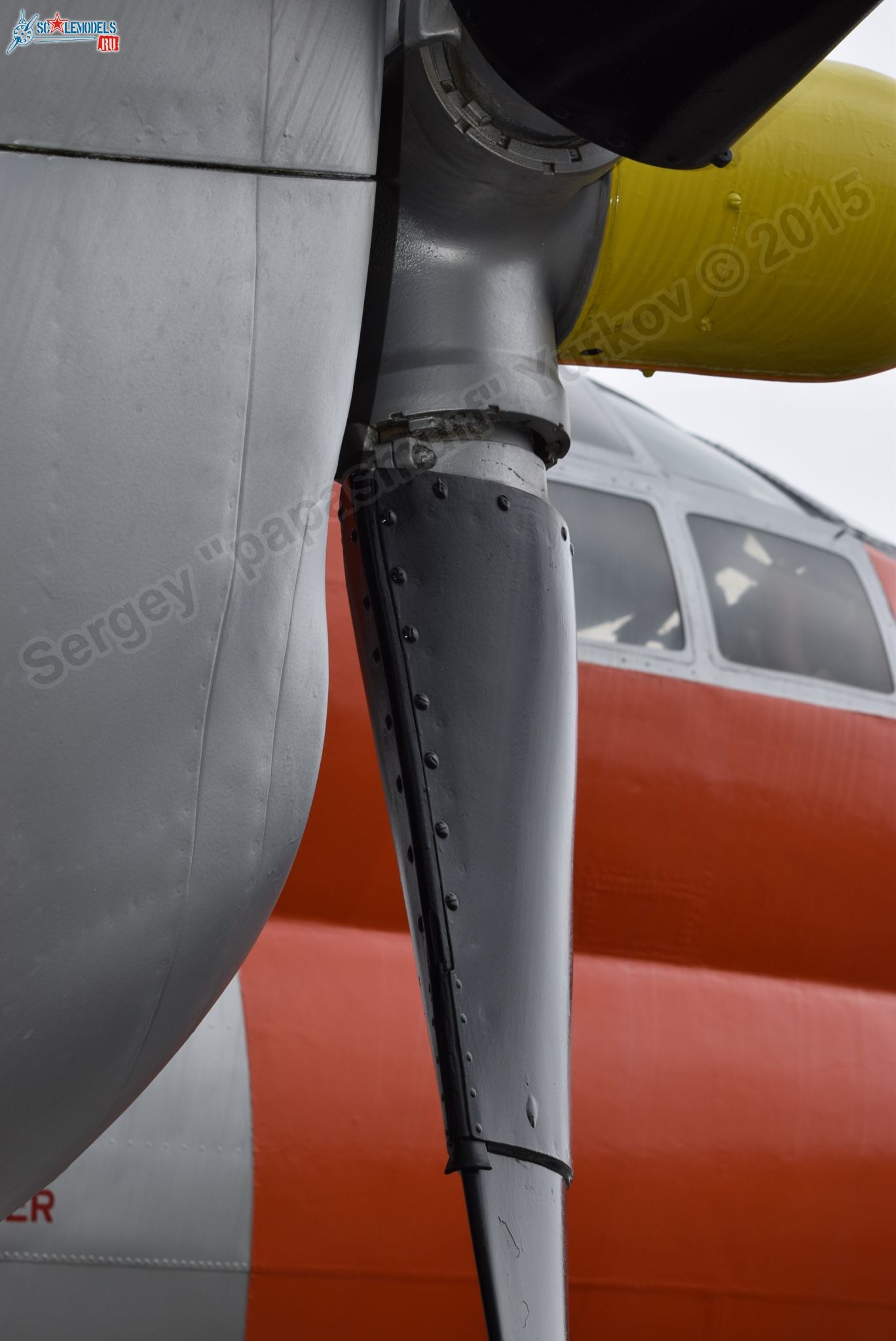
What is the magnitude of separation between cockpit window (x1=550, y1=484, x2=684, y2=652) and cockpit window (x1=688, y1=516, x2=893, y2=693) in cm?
19

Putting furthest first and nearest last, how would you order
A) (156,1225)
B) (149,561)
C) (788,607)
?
(788,607), (156,1225), (149,561)

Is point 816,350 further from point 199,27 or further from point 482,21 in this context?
point 199,27

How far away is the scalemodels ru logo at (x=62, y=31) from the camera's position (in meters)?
1.57

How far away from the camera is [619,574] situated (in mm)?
4660

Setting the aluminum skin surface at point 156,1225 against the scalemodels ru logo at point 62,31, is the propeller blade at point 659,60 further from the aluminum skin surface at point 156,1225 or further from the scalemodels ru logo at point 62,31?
the aluminum skin surface at point 156,1225

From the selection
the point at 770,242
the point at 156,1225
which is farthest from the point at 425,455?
the point at 156,1225

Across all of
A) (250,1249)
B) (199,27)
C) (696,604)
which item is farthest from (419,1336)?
(199,27)

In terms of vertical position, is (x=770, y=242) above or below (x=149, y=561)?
above

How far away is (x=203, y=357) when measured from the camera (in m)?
1.59

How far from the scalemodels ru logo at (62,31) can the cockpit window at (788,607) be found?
348 centimetres

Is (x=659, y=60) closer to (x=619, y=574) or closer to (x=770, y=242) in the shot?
(x=770, y=242)

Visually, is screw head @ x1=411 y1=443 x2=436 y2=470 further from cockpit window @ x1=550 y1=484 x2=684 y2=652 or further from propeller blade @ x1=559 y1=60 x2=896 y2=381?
cockpit window @ x1=550 y1=484 x2=684 y2=652

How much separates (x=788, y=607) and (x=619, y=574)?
723 mm

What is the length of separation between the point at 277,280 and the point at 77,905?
74cm
